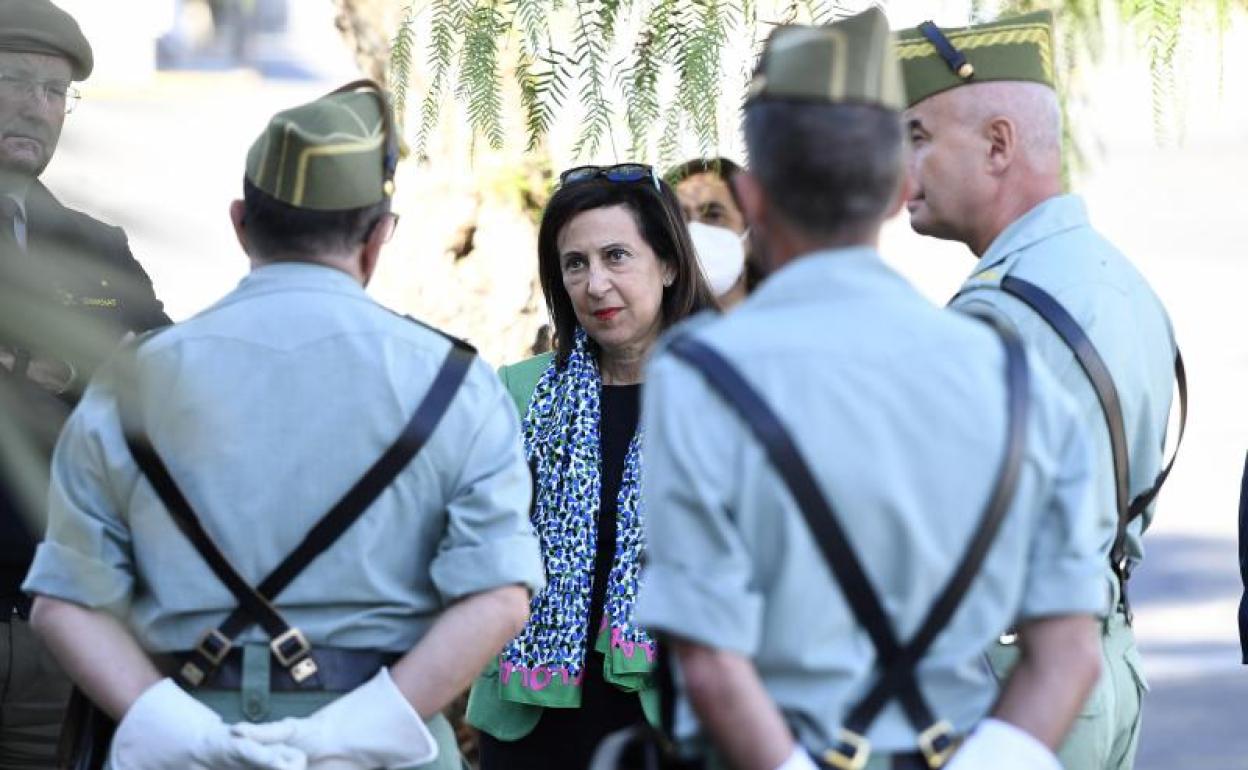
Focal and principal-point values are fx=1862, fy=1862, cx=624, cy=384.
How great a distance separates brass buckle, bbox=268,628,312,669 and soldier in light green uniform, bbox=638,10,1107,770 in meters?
0.61

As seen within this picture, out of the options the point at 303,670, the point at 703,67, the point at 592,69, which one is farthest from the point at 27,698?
the point at 703,67

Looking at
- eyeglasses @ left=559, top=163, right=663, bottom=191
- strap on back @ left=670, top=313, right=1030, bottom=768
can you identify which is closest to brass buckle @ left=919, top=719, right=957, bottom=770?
strap on back @ left=670, top=313, right=1030, bottom=768

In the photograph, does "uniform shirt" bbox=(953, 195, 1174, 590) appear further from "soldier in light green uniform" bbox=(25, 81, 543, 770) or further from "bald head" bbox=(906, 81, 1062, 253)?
"soldier in light green uniform" bbox=(25, 81, 543, 770)

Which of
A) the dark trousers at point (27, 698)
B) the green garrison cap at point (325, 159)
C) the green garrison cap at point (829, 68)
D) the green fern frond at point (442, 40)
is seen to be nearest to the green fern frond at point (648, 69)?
the green fern frond at point (442, 40)

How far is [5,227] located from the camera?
29.8 inches

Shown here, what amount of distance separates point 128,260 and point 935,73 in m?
2.70

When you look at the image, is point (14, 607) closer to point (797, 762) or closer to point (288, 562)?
point (288, 562)

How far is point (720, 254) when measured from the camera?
498 centimetres

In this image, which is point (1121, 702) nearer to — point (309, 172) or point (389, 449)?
point (389, 449)

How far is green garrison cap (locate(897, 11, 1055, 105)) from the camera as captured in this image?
3189mm

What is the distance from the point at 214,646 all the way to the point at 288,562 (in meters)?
0.15

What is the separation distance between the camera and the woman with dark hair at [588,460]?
3.45 meters

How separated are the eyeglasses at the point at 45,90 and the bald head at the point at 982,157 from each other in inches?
97.6

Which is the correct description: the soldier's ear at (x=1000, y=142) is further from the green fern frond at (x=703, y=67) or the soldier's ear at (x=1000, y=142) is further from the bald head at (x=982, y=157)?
the green fern frond at (x=703, y=67)
